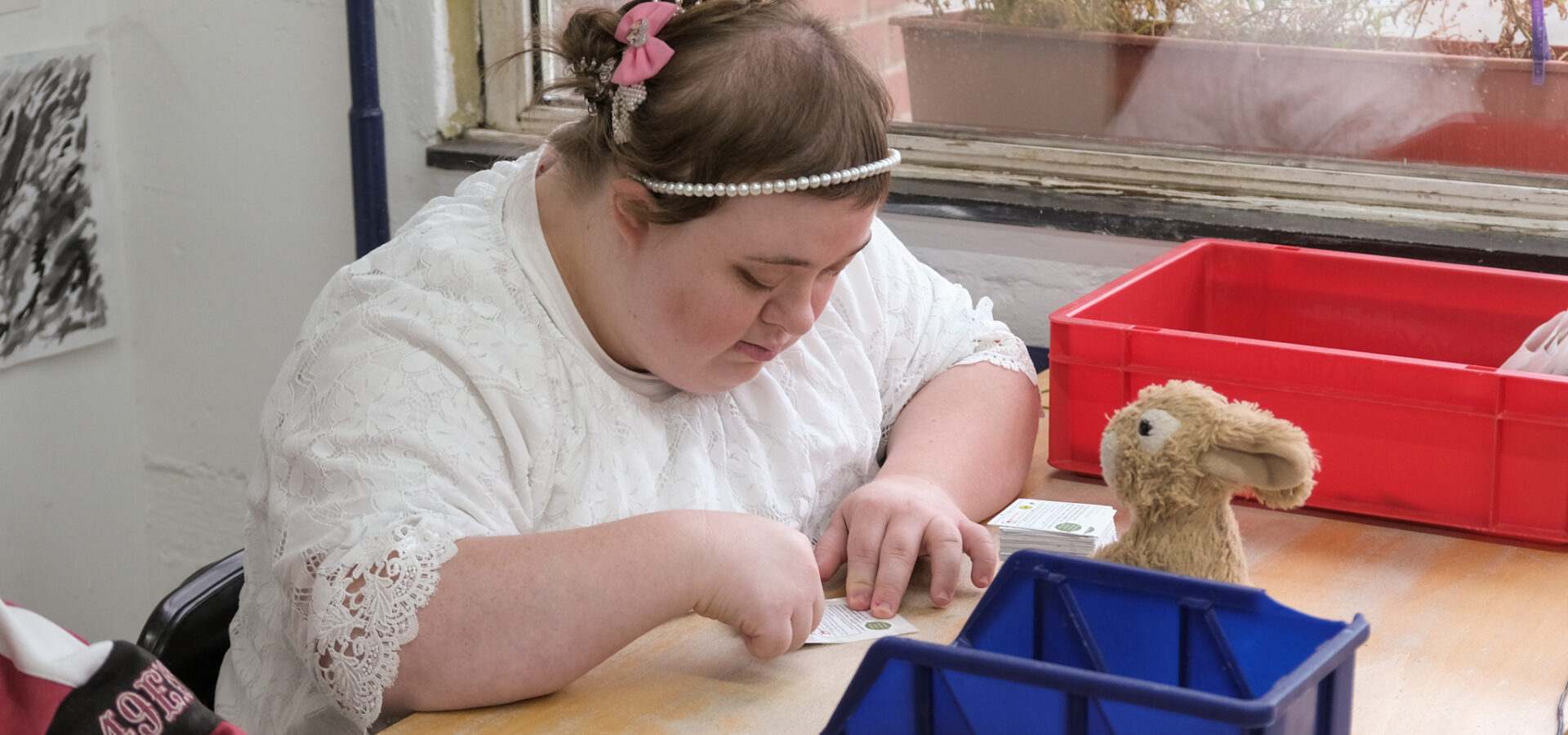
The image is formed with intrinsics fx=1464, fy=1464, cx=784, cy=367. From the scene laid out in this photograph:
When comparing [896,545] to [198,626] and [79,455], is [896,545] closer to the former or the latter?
[198,626]

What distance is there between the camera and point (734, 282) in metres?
1.08

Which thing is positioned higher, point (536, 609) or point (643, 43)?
point (643, 43)

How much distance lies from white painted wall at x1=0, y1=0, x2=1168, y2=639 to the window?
18 cm

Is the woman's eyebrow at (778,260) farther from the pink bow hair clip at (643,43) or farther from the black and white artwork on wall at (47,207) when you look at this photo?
the black and white artwork on wall at (47,207)

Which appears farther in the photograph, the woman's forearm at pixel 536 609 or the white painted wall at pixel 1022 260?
the white painted wall at pixel 1022 260

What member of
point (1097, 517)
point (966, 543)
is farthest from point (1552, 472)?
point (966, 543)

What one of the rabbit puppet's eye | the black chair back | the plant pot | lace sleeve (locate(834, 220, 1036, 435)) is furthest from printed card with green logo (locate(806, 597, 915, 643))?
the plant pot

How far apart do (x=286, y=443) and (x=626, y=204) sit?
0.30m

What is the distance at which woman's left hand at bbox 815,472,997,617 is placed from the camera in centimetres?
108

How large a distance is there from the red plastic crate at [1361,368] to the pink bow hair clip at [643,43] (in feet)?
1.49

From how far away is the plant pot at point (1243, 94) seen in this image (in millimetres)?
1695

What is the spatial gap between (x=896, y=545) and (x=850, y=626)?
90 millimetres

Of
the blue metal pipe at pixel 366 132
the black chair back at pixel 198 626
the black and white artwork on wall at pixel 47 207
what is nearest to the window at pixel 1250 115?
the blue metal pipe at pixel 366 132

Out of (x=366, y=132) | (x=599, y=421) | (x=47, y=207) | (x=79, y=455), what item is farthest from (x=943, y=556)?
(x=79, y=455)
